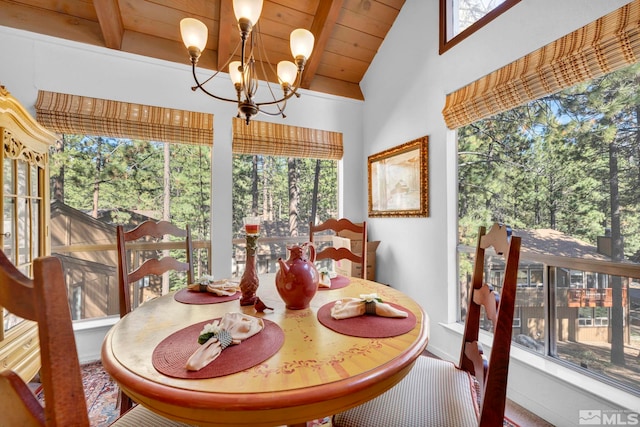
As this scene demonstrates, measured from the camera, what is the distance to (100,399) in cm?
183

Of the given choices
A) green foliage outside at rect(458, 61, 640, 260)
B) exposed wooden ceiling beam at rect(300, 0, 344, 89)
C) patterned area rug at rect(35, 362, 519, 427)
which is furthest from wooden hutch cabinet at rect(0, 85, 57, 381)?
green foliage outside at rect(458, 61, 640, 260)

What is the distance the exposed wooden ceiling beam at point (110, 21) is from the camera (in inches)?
83.2

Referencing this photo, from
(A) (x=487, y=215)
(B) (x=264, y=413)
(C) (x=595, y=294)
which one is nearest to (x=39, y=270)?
(B) (x=264, y=413)

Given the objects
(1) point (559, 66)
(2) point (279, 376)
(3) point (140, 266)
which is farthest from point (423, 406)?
(1) point (559, 66)

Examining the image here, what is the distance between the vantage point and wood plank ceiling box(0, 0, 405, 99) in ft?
7.30

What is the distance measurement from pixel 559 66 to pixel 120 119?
10.3ft

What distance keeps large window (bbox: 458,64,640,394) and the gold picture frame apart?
52 centimetres

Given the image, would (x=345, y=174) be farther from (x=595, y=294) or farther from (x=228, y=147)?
(x=595, y=294)

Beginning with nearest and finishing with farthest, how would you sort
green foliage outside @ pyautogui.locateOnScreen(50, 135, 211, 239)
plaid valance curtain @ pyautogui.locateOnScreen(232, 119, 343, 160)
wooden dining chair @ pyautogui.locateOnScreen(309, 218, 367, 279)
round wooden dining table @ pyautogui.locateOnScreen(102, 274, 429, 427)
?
round wooden dining table @ pyautogui.locateOnScreen(102, 274, 429, 427)
wooden dining chair @ pyautogui.locateOnScreen(309, 218, 367, 279)
green foliage outside @ pyautogui.locateOnScreen(50, 135, 211, 239)
plaid valance curtain @ pyautogui.locateOnScreen(232, 119, 343, 160)

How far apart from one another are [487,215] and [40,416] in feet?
8.05

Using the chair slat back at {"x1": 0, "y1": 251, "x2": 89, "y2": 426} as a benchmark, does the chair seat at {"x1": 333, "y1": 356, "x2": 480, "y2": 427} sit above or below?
below

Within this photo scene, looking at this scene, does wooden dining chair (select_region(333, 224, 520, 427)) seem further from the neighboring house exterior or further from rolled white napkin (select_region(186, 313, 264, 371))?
the neighboring house exterior

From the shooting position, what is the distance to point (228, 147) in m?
2.81

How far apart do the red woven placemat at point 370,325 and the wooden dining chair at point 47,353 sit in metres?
0.69
